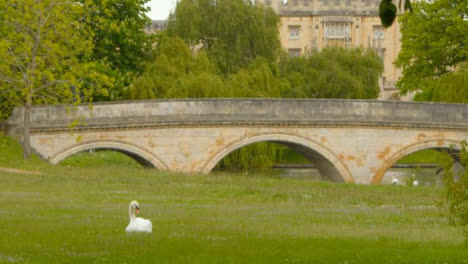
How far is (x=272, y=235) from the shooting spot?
52.2ft

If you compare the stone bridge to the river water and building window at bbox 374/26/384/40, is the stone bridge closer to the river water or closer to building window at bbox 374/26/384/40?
the river water

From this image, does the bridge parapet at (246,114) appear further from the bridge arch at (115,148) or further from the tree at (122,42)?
the tree at (122,42)

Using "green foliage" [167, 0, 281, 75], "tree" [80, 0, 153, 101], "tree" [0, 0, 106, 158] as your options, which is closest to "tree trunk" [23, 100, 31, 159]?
"tree" [0, 0, 106, 158]

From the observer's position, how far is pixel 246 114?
37.7 meters

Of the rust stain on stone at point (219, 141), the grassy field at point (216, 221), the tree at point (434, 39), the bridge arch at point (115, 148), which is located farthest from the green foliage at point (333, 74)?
the grassy field at point (216, 221)

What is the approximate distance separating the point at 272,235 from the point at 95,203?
22.4 feet

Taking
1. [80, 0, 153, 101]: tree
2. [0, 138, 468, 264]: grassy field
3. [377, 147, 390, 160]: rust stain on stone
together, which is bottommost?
[0, 138, 468, 264]: grassy field

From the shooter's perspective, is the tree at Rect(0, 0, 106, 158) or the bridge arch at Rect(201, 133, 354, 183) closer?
the tree at Rect(0, 0, 106, 158)

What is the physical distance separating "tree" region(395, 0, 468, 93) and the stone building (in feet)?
154

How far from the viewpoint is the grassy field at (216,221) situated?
13.8 meters

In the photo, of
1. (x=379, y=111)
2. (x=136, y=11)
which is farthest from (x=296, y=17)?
(x=379, y=111)

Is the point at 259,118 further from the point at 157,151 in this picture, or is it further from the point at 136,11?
the point at 136,11

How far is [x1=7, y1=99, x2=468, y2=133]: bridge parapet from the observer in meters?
36.2

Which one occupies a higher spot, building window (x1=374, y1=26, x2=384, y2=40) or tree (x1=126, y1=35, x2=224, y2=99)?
building window (x1=374, y1=26, x2=384, y2=40)
